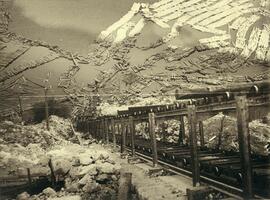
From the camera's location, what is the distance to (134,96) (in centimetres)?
2316

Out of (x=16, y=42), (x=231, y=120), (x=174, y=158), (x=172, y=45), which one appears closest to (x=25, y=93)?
(x=16, y=42)

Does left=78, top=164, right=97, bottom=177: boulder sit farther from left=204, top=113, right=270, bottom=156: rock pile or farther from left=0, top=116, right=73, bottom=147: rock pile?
left=0, top=116, right=73, bottom=147: rock pile

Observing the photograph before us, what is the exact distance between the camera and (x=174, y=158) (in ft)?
28.4

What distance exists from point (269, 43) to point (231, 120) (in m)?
7.63

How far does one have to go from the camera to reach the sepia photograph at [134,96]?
6.14m

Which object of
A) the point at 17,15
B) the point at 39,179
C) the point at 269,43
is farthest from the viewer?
the point at 269,43

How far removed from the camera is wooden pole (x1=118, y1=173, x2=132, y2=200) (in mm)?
6314

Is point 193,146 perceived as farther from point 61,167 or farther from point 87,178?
point 61,167

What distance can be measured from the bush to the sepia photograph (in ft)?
0.28

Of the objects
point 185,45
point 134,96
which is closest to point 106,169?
point 185,45

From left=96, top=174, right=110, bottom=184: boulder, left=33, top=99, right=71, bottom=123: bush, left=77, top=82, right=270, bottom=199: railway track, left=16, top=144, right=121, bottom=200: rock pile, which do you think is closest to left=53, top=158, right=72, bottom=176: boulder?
left=16, top=144, right=121, bottom=200: rock pile

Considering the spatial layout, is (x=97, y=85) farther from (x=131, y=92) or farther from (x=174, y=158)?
(x=174, y=158)

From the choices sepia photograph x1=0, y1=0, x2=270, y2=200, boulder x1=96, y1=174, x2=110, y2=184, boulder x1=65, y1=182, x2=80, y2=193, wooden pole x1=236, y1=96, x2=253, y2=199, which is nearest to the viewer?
wooden pole x1=236, y1=96, x2=253, y2=199

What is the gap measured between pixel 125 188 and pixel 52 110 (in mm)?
19224
